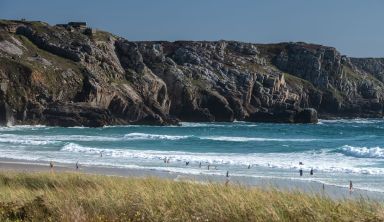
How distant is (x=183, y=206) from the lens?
823cm

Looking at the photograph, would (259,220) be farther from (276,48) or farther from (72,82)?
(276,48)

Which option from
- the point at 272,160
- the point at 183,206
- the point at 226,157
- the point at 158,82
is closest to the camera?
the point at 183,206

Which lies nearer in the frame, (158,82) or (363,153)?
(363,153)

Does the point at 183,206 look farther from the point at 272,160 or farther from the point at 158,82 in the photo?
the point at 158,82

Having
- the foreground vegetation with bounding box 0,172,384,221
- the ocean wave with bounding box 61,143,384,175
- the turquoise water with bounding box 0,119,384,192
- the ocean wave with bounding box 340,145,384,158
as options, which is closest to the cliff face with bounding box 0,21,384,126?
the turquoise water with bounding box 0,119,384,192

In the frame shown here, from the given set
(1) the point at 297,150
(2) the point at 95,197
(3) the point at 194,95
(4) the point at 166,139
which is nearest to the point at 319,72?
(3) the point at 194,95

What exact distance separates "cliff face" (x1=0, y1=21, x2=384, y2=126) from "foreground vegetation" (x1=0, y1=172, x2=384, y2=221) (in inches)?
2729

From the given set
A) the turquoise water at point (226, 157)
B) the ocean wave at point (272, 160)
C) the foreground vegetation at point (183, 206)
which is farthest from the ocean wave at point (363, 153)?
the foreground vegetation at point (183, 206)

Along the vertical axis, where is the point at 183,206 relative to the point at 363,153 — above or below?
above

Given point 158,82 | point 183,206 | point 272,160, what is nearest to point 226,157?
point 272,160

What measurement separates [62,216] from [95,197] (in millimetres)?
1221

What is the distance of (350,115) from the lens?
419ft

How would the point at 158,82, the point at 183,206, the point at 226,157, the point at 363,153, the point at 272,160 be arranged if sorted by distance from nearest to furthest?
the point at 183,206, the point at 272,160, the point at 226,157, the point at 363,153, the point at 158,82

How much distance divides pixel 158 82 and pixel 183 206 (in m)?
88.5
